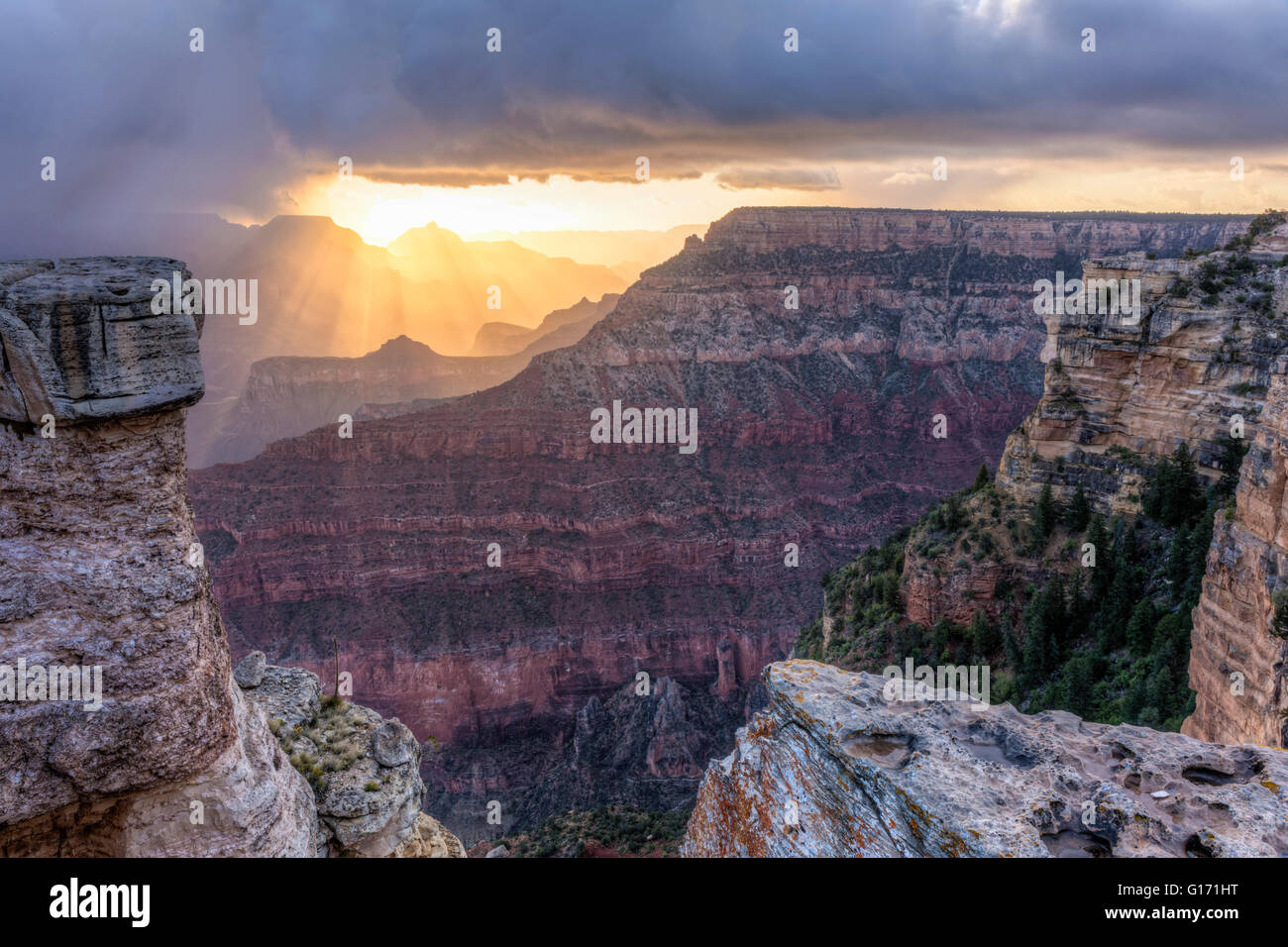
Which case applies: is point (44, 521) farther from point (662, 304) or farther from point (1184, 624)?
point (662, 304)

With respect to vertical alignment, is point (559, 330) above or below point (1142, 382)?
above

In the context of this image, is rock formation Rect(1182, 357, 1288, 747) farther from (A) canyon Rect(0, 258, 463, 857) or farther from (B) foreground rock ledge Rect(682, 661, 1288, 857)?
(A) canyon Rect(0, 258, 463, 857)

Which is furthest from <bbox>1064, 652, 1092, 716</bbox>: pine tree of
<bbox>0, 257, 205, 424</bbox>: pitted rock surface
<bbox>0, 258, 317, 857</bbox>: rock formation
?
<bbox>0, 257, 205, 424</bbox>: pitted rock surface

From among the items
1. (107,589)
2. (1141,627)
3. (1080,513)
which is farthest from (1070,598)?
(107,589)

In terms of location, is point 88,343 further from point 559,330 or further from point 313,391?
point 559,330

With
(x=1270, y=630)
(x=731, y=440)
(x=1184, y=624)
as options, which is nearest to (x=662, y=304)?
(x=731, y=440)

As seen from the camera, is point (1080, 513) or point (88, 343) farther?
point (1080, 513)

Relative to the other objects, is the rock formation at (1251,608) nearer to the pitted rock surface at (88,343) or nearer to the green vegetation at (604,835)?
the green vegetation at (604,835)
